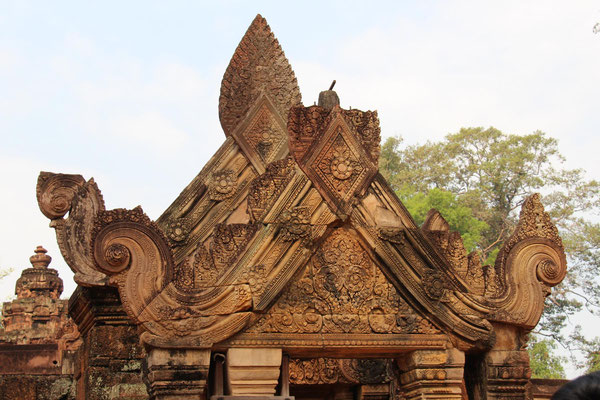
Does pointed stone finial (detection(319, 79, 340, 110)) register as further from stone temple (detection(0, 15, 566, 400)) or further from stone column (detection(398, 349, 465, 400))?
stone column (detection(398, 349, 465, 400))

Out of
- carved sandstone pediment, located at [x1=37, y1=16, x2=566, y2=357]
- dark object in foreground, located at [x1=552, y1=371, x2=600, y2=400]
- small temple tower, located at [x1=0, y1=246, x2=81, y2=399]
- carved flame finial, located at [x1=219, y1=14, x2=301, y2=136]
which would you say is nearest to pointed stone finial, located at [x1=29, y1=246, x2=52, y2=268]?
small temple tower, located at [x1=0, y1=246, x2=81, y2=399]

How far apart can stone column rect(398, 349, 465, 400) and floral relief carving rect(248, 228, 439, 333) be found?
0.23 metres

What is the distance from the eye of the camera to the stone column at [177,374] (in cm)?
663

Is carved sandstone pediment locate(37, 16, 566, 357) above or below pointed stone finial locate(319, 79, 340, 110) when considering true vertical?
below

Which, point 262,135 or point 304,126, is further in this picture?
point 262,135

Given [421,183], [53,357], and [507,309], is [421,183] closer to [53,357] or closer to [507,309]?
[53,357]

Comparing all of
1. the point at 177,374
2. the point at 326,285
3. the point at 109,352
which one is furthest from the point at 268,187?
the point at 109,352

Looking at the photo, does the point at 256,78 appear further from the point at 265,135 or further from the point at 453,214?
the point at 453,214

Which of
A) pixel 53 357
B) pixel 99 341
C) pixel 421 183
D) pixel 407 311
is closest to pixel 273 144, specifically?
pixel 99 341

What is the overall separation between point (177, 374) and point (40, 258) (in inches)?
615

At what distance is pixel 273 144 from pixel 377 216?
11.9 feet

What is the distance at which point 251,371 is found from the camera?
684 cm

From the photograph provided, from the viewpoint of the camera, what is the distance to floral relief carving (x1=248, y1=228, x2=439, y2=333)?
698 cm

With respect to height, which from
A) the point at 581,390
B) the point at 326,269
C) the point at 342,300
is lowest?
the point at 581,390
